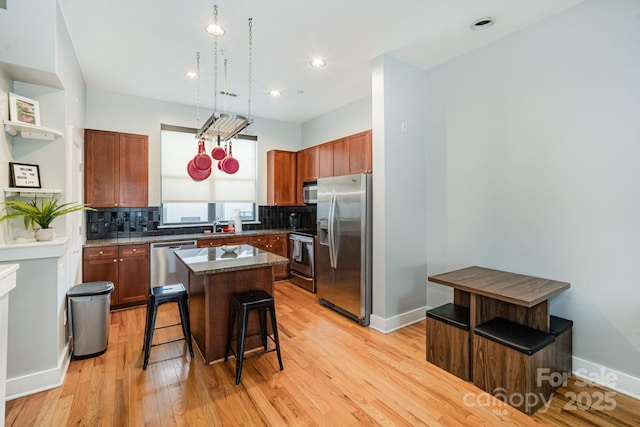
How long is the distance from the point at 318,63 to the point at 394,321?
10.3 ft

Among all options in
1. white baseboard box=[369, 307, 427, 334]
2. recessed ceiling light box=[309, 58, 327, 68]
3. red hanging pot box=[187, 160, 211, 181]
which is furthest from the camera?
recessed ceiling light box=[309, 58, 327, 68]

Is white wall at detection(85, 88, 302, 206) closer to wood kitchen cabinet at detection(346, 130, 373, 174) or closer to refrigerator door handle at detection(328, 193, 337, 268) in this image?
wood kitchen cabinet at detection(346, 130, 373, 174)

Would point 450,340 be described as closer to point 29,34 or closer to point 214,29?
point 214,29

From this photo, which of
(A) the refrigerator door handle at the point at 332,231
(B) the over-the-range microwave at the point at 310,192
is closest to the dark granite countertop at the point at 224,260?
(A) the refrigerator door handle at the point at 332,231

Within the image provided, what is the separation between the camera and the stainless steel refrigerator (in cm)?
352

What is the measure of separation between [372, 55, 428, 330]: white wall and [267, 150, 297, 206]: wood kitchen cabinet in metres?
2.52

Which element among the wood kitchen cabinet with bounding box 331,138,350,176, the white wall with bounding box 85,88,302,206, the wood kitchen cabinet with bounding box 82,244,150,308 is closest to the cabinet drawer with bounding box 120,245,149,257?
the wood kitchen cabinet with bounding box 82,244,150,308

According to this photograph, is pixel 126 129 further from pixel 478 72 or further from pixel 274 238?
pixel 478 72

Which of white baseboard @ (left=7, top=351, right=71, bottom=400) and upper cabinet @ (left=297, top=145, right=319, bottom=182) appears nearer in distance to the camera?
white baseboard @ (left=7, top=351, right=71, bottom=400)

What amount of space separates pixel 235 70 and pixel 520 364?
4.06 meters

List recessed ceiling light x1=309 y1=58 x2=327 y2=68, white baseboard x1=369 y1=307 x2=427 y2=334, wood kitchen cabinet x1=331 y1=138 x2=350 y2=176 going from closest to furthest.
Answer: white baseboard x1=369 y1=307 x2=427 y2=334 < recessed ceiling light x1=309 y1=58 x2=327 y2=68 < wood kitchen cabinet x1=331 y1=138 x2=350 y2=176

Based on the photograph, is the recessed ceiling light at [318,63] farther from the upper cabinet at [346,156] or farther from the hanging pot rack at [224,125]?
the hanging pot rack at [224,125]

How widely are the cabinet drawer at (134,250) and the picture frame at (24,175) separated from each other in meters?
1.64

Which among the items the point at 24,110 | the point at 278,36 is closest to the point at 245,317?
the point at 24,110
